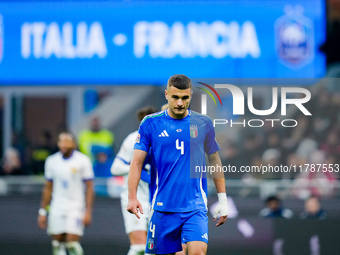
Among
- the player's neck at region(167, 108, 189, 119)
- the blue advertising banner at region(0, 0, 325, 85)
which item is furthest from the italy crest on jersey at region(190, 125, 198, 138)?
the blue advertising banner at region(0, 0, 325, 85)

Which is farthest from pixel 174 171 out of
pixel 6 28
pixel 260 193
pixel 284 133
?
pixel 6 28

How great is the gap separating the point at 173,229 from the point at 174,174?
475 millimetres

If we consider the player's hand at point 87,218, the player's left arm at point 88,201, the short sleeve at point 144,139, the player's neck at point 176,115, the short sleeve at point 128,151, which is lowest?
the player's hand at point 87,218

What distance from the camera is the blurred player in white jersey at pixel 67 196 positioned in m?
10.3

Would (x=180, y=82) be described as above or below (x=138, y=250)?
above

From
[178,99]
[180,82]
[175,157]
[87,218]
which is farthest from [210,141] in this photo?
[87,218]

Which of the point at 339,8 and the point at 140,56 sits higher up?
the point at 339,8

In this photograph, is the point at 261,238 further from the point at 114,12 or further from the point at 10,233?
the point at 114,12

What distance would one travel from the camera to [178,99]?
6.74 meters

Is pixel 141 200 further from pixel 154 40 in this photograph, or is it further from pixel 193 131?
pixel 154 40

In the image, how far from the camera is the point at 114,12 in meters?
14.4

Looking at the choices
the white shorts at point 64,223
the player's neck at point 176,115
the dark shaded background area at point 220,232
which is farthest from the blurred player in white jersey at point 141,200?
the dark shaded background area at point 220,232

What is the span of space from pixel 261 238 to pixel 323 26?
4.60 metres

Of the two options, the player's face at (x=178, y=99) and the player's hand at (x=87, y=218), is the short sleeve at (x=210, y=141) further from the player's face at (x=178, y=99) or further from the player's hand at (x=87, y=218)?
the player's hand at (x=87, y=218)
